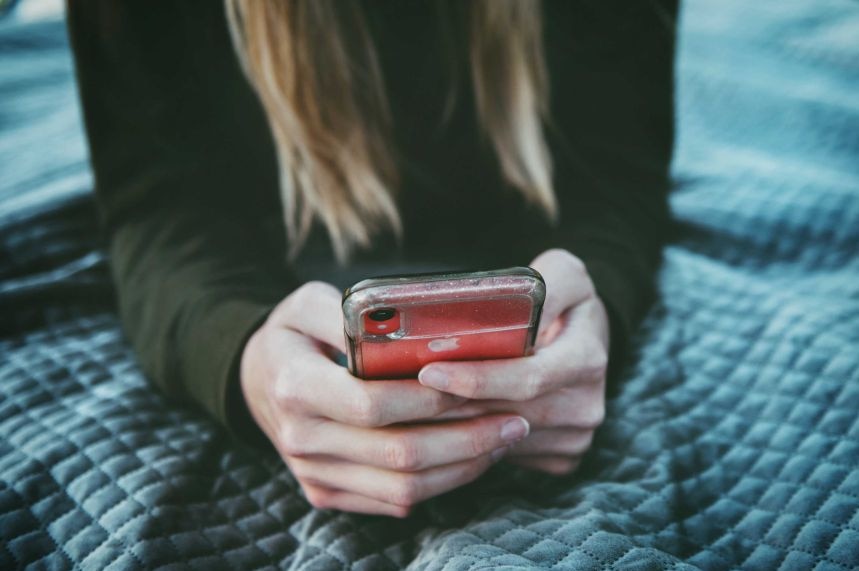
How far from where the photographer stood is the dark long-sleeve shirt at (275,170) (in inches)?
23.1

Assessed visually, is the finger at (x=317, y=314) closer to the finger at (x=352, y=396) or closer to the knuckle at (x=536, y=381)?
the finger at (x=352, y=396)

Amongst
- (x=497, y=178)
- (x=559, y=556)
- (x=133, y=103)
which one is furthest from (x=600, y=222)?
(x=133, y=103)

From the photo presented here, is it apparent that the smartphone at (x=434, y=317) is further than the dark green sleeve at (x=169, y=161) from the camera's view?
No

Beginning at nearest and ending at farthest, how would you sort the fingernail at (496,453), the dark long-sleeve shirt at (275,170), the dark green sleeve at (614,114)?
1. the fingernail at (496,453)
2. the dark long-sleeve shirt at (275,170)
3. the dark green sleeve at (614,114)

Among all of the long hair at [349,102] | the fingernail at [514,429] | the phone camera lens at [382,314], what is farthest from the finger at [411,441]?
the long hair at [349,102]

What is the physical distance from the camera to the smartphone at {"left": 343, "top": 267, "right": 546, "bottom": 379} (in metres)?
0.34

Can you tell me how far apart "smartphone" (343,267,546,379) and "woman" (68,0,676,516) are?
0.13 ft

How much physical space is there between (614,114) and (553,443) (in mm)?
490

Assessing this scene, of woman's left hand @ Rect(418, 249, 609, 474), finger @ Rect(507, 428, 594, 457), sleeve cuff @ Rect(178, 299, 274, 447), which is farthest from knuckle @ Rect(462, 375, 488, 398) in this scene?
sleeve cuff @ Rect(178, 299, 274, 447)

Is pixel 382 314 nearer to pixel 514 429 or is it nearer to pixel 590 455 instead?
pixel 514 429

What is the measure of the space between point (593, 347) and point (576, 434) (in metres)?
0.08

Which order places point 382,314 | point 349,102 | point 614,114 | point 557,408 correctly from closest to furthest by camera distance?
1. point 382,314
2. point 557,408
3. point 349,102
4. point 614,114

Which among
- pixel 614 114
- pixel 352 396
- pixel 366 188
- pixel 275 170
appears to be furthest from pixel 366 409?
pixel 614 114

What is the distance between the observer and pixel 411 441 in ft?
1.32
